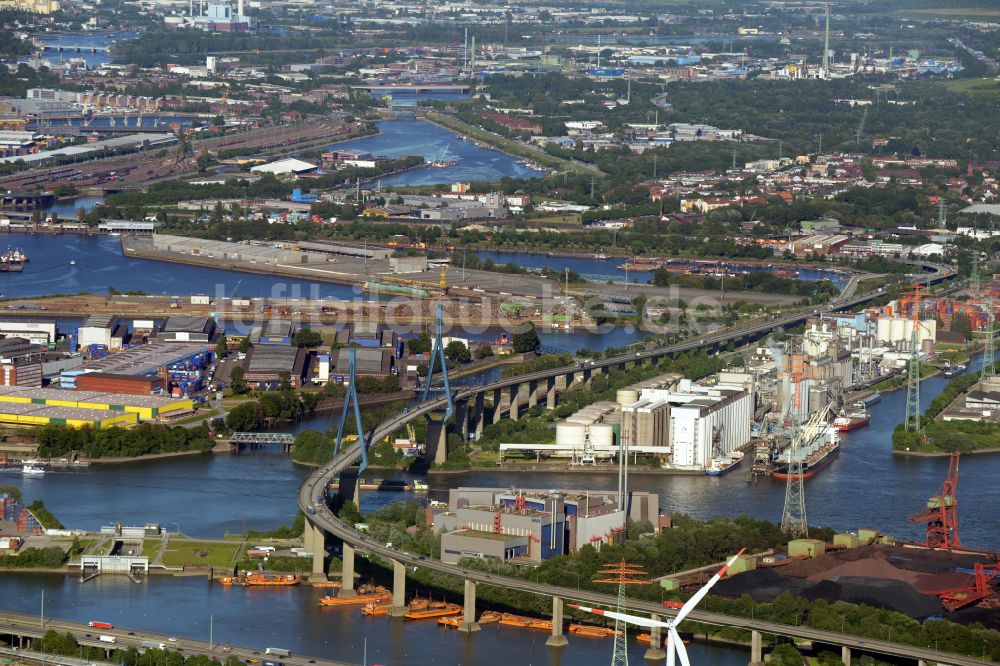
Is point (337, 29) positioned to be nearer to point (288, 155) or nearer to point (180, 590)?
point (288, 155)

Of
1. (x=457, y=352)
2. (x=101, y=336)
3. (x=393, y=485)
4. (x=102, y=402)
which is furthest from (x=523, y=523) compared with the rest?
(x=101, y=336)

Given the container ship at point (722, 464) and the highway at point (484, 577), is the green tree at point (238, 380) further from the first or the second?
the container ship at point (722, 464)

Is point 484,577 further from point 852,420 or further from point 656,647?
point 852,420

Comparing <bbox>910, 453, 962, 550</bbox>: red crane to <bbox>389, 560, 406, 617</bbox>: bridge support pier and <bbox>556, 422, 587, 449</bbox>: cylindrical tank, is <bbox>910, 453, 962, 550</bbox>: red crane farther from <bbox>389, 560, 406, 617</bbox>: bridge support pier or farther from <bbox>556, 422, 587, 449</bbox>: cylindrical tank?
<bbox>389, 560, 406, 617</bbox>: bridge support pier

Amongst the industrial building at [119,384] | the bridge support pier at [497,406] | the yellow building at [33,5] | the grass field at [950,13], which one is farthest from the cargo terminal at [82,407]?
the grass field at [950,13]

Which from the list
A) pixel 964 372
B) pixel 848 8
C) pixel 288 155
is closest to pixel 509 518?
pixel 964 372

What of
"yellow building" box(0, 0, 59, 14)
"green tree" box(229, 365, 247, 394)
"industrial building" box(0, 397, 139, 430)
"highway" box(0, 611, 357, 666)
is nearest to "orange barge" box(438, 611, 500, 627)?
"highway" box(0, 611, 357, 666)
